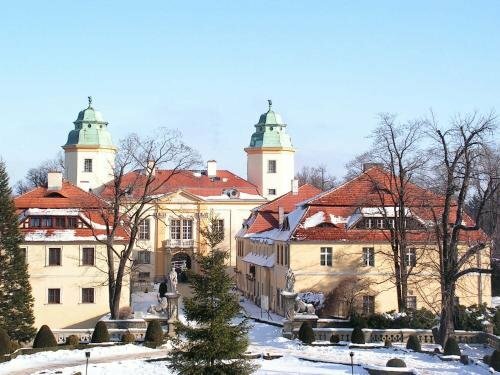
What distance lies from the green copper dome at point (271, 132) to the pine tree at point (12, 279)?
4015 cm

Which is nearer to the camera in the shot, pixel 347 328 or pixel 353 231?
pixel 347 328

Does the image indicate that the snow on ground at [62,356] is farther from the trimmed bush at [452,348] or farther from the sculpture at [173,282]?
the trimmed bush at [452,348]

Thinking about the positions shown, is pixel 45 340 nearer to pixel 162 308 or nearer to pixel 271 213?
pixel 162 308

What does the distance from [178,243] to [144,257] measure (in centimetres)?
335

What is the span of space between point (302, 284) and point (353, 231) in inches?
153

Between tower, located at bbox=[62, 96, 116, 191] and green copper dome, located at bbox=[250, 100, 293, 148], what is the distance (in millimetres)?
14879

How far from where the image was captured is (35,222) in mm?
40719

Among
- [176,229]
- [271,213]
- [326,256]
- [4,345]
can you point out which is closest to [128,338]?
[4,345]

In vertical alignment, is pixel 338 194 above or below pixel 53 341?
above

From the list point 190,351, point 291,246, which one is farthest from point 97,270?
point 190,351

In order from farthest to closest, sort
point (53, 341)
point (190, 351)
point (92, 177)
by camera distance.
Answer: point (92, 177), point (53, 341), point (190, 351)

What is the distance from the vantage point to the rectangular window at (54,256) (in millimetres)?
39656

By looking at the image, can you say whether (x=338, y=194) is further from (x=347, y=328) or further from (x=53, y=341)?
(x=53, y=341)

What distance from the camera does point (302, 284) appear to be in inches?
1533
